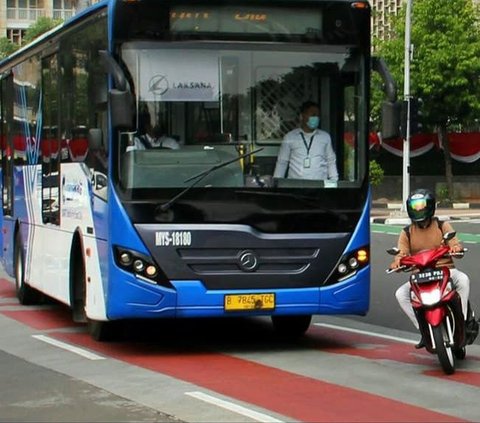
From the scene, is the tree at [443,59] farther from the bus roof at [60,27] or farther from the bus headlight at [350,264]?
the bus headlight at [350,264]

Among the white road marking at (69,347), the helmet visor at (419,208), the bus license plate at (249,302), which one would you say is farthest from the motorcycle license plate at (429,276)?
the white road marking at (69,347)

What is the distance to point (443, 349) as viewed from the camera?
962 cm

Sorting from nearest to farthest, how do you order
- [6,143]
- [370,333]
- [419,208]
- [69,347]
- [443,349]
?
[443,349]
[419,208]
[69,347]
[370,333]
[6,143]

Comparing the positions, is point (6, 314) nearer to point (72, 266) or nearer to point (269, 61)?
point (72, 266)

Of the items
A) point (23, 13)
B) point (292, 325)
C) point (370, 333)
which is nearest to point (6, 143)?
point (292, 325)

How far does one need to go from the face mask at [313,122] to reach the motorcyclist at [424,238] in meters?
1.37

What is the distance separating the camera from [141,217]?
10.6 metres

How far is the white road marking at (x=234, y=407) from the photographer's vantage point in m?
7.90

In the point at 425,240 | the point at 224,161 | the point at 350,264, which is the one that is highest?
the point at 224,161

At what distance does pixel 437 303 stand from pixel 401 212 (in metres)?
29.1

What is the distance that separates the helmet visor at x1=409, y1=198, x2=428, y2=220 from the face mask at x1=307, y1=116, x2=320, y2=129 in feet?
4.75

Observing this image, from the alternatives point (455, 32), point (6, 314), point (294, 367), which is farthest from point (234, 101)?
point (455, 32)

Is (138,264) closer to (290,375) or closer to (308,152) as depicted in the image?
(290,375)

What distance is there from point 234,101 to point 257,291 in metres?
1.80
